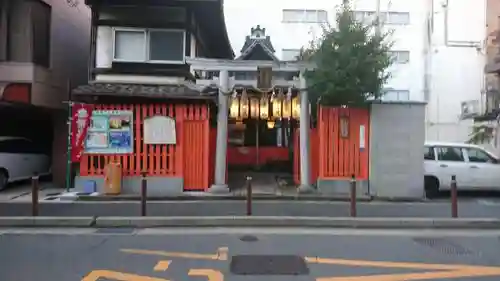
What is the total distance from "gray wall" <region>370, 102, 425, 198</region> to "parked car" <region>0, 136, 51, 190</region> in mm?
10980

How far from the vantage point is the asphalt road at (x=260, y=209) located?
36.3 feet

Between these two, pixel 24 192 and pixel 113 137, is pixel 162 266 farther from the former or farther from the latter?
pixel 24 192

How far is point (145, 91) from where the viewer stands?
1409 centimetres

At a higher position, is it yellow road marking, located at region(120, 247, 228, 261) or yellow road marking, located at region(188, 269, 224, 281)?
yellow road marking, located at region(120, 247, 228, 261)

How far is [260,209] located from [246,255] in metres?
3.91

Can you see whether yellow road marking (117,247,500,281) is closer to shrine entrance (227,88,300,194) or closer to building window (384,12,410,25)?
shrine entrance (227,88,300,194)

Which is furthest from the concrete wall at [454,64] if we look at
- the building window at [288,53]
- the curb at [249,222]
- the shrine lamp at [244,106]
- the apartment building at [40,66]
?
the apartment building at [40,66]

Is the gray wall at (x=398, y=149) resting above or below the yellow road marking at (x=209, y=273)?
above

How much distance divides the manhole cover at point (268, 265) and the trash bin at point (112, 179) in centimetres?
705

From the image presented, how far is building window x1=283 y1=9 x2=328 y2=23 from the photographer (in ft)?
105

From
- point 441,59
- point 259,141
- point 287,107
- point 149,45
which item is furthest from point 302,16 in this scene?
A: point 149,45

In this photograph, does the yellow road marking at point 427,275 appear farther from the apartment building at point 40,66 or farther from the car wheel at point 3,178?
the apartment building at point 40,66

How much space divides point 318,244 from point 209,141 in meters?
6.90

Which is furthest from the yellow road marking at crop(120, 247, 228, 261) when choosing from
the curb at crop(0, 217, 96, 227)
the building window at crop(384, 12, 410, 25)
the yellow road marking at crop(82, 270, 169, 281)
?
the building window at crop(384, 12, 410, 25)
